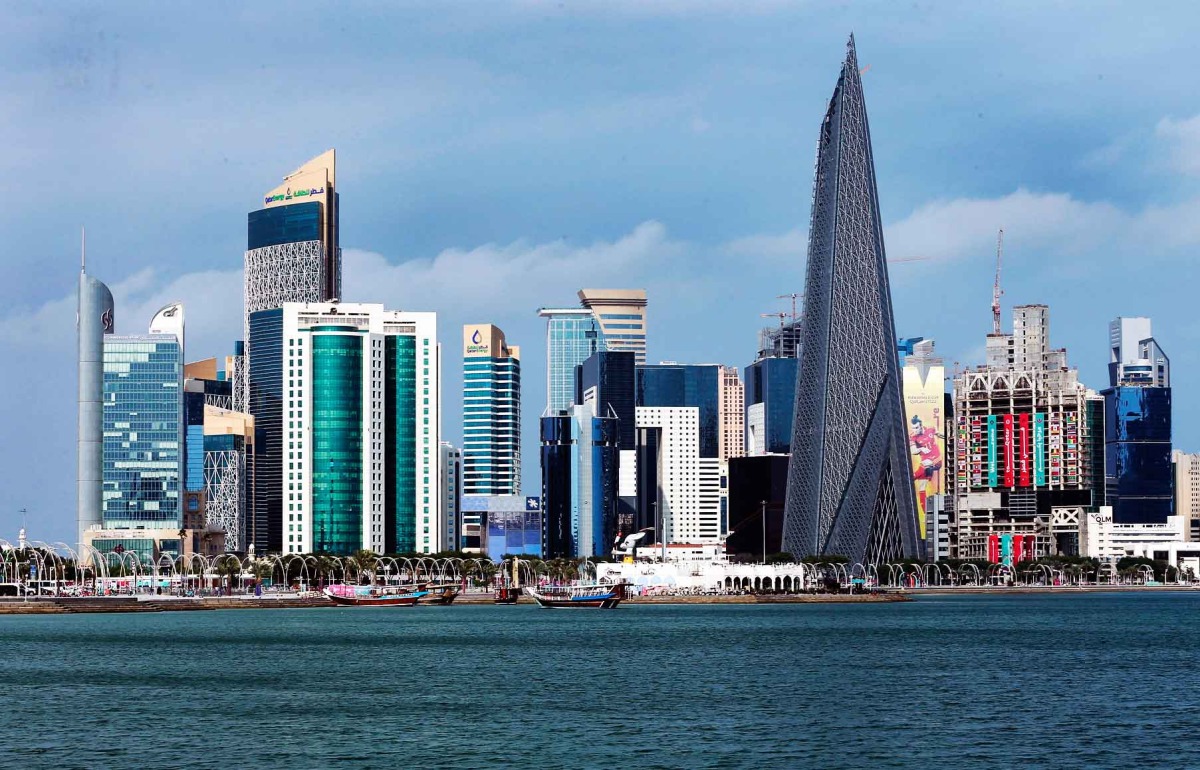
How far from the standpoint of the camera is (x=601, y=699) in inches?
3290

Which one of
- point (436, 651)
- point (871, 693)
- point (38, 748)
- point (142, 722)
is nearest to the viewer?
point (38, 748)

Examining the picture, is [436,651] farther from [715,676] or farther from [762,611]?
[762,611]

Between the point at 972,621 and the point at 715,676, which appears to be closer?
the point at 715,676

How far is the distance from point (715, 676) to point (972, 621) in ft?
268

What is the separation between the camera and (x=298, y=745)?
6675 centimetres

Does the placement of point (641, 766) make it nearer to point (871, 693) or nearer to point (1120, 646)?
point (871, 693)

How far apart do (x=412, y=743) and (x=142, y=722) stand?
14083 millimetres

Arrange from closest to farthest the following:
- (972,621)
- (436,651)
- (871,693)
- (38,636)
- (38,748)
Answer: (38,748) < (871,693) < (436,651) < (38,636) < (972,621)

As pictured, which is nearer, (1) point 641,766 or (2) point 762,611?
(1) point 641,766

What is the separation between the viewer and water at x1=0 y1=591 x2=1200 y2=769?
64.5 m

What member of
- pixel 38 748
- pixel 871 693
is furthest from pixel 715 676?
pixel 38 748

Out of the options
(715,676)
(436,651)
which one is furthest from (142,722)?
(436,651)

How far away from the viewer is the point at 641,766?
61000 mm

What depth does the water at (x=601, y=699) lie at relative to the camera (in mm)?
64500
